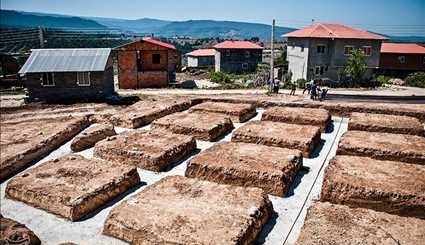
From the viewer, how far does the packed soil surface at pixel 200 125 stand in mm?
11930

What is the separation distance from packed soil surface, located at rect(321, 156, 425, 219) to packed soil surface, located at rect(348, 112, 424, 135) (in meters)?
3.61

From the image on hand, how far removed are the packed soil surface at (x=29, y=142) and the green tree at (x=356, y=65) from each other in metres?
24.3

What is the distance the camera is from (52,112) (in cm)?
1925

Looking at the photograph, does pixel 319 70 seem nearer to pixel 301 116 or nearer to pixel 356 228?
pixel 301 116

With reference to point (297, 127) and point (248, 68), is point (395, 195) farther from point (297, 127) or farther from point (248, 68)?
point (248, 68)

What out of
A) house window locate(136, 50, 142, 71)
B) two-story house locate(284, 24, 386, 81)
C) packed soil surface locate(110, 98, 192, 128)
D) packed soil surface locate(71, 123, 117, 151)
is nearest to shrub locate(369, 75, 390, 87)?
two-story house locate(284, 24, 386, 81)

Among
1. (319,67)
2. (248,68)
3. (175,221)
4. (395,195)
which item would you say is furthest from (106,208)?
(248,68)

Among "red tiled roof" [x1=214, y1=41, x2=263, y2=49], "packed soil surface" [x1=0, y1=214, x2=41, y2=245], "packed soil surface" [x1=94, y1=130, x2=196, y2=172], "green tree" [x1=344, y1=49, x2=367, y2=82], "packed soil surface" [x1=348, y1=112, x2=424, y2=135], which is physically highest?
"red tiled roof" [x1=214, y1=41, x2=263, y2=49]

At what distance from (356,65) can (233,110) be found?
67.8 ft

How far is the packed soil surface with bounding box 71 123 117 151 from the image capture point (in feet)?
37.5

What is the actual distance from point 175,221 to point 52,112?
51.0 ft

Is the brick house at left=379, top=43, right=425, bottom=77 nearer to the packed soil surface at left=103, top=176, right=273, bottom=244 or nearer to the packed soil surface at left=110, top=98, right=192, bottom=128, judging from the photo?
the packed soil surface at left=110, top=98, right=192, bottom=128


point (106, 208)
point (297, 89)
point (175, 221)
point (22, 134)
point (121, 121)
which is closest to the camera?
point (175, 221)

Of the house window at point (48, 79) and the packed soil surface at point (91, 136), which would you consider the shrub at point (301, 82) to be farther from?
the packed soil surface at point (91, 136)
